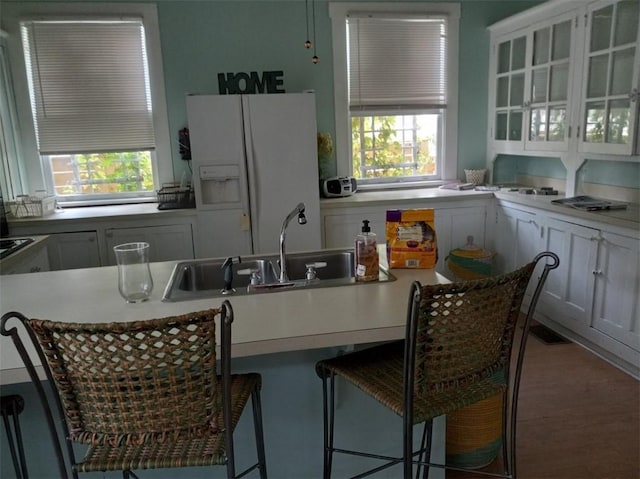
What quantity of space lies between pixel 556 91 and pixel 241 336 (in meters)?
3.05

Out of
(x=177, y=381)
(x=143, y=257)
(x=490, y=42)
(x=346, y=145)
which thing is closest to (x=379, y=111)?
(x=346, y=145)

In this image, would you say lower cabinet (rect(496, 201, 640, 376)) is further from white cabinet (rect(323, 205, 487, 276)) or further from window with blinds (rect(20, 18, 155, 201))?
window with blinds (rect(20, 18, 155, 201))

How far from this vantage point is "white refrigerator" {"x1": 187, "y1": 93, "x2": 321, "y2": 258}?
3359 millimetres

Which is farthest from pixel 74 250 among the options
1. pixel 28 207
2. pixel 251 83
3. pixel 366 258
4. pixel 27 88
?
pixel 366 258

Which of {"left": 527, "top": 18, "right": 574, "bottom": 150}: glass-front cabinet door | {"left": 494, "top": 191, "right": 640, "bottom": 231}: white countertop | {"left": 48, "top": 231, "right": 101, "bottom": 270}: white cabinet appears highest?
{"left": 527, "top": 18, "right": 574, "bottom": 150}: glass-front cabinet door

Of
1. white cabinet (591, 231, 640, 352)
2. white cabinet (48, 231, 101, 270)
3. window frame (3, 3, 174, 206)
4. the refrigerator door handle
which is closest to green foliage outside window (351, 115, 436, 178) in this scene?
the refrigerator door handle

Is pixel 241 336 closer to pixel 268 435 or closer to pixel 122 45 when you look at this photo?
pixel 268 435

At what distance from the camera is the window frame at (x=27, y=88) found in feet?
11.8

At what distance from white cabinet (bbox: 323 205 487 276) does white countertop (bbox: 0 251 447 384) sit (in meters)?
1.88

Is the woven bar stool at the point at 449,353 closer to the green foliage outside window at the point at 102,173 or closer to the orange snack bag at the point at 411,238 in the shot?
the orange snack bag at the point at 411,238

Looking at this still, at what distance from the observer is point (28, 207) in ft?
11.3

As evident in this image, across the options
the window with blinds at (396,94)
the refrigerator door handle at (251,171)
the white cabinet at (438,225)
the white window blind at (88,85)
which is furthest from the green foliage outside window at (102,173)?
the window with blinds at (396,94)

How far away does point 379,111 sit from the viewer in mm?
4188

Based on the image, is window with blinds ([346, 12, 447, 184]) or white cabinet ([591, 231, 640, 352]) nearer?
white cabinet ([591, 231, 640, 352])
